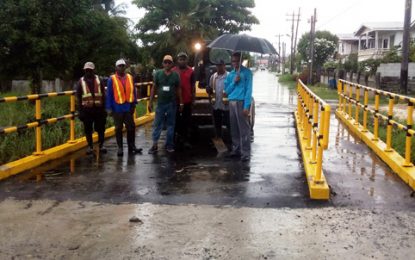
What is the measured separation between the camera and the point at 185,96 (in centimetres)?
1008

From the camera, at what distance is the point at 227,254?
4602 mm

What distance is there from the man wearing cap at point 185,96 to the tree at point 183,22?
1900cm

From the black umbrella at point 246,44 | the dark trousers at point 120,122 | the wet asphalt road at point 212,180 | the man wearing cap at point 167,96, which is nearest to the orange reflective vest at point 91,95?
the dark trousers at point 120,122

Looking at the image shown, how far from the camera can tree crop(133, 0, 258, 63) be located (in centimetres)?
3088

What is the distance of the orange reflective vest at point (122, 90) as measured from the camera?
8.93m

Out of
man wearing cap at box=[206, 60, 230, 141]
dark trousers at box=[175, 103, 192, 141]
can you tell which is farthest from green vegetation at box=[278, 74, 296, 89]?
dark trousers at box=[175, 103, 192, 141]

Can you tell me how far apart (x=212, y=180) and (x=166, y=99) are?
8.44 ft

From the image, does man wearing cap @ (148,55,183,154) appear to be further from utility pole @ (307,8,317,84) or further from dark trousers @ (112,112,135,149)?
utility pole @ (307,8,317,84)

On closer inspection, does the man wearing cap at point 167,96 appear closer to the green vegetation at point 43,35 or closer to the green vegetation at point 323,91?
the green vegetation at point 43,35

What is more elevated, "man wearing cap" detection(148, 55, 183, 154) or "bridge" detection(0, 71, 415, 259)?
"man wearing cap" detection(148, 55, 183, 154)

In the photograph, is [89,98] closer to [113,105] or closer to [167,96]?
[113,105]

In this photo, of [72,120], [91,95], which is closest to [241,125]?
[91,95]

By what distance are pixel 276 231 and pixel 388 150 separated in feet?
14.4

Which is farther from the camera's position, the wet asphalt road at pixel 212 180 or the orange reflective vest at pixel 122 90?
the orange reflective vest at pixel 122 90
